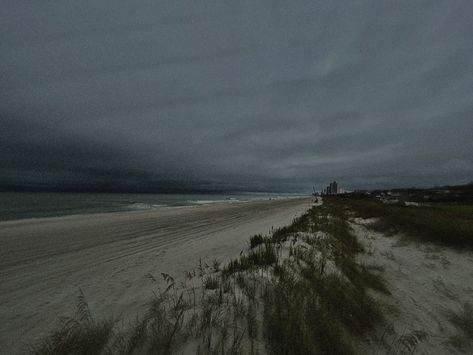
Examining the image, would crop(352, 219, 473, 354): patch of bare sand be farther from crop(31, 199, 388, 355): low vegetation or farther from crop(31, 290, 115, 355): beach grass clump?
crop(31, 290, 115, 355): beach grass clump

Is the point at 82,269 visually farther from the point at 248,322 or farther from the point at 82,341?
the point at 248,322

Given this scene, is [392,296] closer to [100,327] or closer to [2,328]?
[100,327]

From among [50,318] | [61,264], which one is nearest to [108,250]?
[61,264]

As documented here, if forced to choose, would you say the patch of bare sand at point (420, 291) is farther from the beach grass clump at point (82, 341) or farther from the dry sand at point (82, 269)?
the dry sand at point (82, 269)

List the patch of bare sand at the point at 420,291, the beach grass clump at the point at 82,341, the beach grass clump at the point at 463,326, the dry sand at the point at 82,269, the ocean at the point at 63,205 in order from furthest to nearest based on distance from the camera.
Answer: the ocean at the point at 63,205, the dry sand at the point at 82,269, the beach grass clump at the point at 463,326, the patch of bare sand at the point at 420,291, the beach grass clump at the point at 82,341

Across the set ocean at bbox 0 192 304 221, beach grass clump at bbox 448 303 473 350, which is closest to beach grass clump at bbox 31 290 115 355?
beach grass clump at bbox 448 303 473 350

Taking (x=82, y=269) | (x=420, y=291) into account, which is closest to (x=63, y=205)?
(x=82, y=269)

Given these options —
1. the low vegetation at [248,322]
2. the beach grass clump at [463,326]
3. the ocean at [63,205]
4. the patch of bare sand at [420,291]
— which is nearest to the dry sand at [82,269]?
the low vegetation at [248,322]

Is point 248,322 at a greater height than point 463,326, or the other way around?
point 248,322
